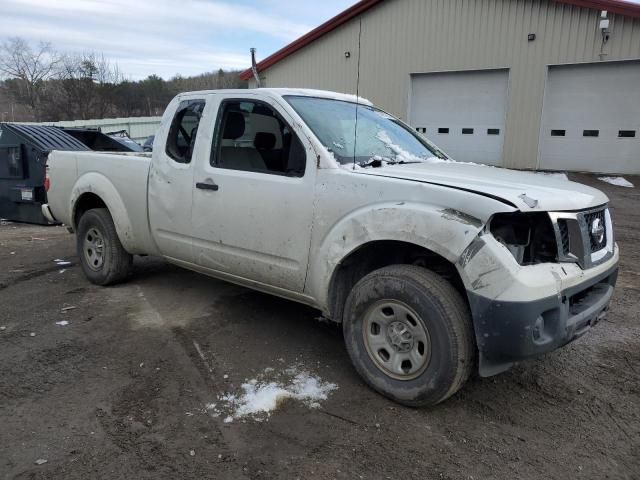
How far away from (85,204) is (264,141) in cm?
271

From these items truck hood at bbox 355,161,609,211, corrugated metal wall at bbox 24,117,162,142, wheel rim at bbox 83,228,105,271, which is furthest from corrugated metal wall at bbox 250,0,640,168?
corrugated metal wall at bbox 24,117,162,142

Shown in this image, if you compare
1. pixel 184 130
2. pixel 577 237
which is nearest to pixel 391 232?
pixel 577 237

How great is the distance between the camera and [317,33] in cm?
1786

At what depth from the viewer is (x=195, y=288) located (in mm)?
5387

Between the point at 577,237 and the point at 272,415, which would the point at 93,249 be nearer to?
the point at 272,415

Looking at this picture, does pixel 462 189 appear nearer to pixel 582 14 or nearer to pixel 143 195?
pixel 143 195

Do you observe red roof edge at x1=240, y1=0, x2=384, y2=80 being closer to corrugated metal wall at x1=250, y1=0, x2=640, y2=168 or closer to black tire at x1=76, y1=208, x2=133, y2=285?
corrugated metal wall at x1=250, y1=0, x2=640, y2=168

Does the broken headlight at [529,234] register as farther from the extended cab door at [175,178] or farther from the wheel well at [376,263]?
the extended cab door at [175,178]

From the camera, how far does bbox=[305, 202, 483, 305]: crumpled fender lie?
8.84 ft

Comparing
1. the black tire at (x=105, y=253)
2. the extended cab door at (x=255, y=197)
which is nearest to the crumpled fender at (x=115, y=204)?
the black tire at (x=105, y=253)

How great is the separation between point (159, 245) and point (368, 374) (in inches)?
94.8

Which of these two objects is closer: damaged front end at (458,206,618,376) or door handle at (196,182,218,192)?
damaged front end at (458,206,618,376)

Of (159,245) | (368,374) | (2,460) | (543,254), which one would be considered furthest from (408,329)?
(159,245)

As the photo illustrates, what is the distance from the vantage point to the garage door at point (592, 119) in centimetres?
1324
